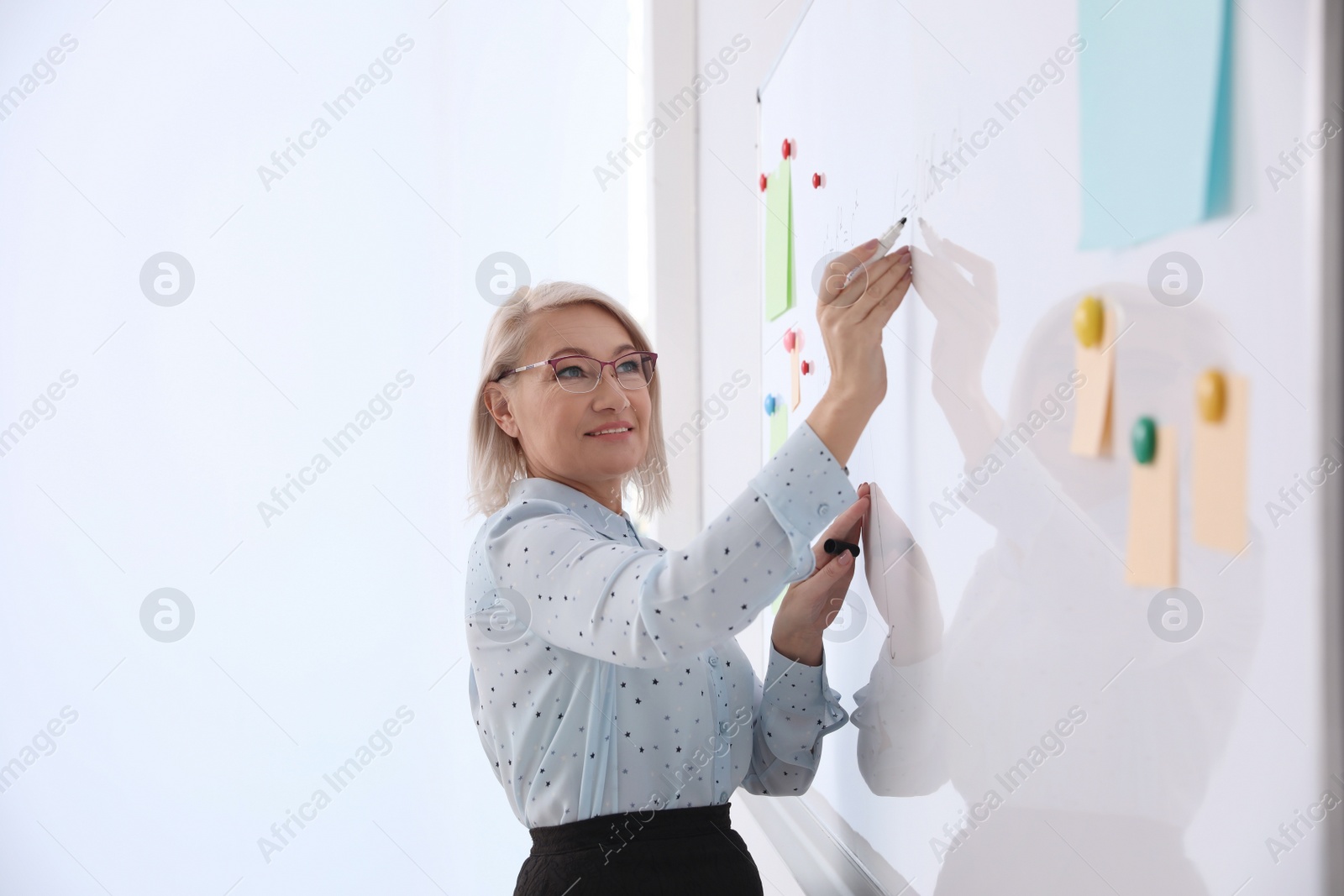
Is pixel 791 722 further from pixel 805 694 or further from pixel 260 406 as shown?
pixel 260 406

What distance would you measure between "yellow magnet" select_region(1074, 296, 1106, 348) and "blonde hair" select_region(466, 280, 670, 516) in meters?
0.61

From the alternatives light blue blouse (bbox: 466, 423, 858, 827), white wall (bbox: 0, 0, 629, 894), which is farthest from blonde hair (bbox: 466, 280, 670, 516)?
white wall (bbox: 0, 0, 629, 894)

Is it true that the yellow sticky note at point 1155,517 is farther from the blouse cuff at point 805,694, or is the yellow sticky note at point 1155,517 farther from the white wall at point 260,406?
the white wall at point 260,406

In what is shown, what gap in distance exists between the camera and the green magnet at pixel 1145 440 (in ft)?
1.65

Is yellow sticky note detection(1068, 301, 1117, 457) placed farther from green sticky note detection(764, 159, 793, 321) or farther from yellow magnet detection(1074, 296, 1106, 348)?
green sticky note detection(764, 159, 793, 321)

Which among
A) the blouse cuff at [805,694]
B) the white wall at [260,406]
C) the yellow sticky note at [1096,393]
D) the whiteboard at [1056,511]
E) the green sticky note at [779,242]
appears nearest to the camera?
the whiteboard at [1056,511]

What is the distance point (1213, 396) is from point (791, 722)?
2.21 feet

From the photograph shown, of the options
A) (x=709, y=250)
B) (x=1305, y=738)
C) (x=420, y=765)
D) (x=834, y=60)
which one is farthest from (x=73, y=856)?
(x=1305, y=738)

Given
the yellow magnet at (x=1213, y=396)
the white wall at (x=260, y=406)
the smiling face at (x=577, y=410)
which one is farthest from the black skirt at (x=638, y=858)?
the white wall at (x=260, y=406)

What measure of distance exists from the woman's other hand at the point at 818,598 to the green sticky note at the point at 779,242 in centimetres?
42

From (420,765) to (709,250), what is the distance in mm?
1317

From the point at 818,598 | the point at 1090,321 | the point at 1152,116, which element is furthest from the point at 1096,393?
the point at 818,598

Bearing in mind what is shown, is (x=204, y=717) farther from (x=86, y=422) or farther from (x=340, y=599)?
(x=86, y=422)

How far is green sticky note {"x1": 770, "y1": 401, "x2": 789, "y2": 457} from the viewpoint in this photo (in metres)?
1.37
